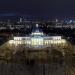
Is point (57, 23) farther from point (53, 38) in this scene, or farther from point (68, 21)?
point (53, 38)

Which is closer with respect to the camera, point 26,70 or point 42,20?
point 26,70

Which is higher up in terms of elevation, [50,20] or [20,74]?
[50,20]

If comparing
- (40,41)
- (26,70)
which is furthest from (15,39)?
(26,70)

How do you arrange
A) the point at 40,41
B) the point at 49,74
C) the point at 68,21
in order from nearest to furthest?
the point at 49,74, the point at 40,41, the point at 68,21

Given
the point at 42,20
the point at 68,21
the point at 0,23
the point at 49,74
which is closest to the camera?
the point at 49,74

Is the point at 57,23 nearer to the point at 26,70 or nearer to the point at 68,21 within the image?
the point at 68,21

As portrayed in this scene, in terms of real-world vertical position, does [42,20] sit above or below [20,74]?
above

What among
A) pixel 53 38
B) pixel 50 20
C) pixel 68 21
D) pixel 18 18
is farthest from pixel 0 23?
pixel 53 38

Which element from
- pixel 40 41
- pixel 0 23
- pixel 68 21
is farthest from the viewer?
pixel 68 21

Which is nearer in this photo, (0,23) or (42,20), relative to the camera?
(0,23)
